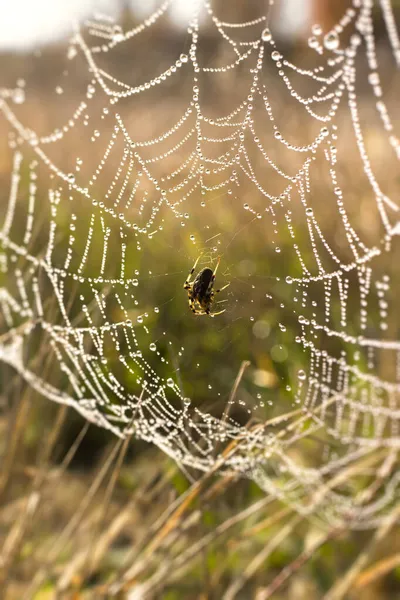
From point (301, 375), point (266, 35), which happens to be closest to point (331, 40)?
point (266, 35)

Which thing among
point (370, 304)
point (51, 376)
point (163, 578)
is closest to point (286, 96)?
point (370, 304)

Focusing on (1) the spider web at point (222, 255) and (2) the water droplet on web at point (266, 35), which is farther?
(1) the spider web at point (222, 255)

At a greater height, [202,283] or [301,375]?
[202,283]

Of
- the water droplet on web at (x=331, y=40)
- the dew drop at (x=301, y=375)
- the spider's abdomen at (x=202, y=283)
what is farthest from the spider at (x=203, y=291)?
the water droplet on web at (x=331, y=40)

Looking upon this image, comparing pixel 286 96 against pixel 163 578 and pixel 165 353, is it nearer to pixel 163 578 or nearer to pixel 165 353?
pixel 165 353

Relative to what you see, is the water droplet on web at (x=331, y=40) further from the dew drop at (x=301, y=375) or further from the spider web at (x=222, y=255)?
the dew drop at (x=301, y=375)

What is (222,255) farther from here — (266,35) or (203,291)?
(266,35)

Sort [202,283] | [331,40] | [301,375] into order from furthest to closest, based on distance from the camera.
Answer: [301,375] → [202,283] → [331,40]

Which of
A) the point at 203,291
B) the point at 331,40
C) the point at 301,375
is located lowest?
the point at 301,375
